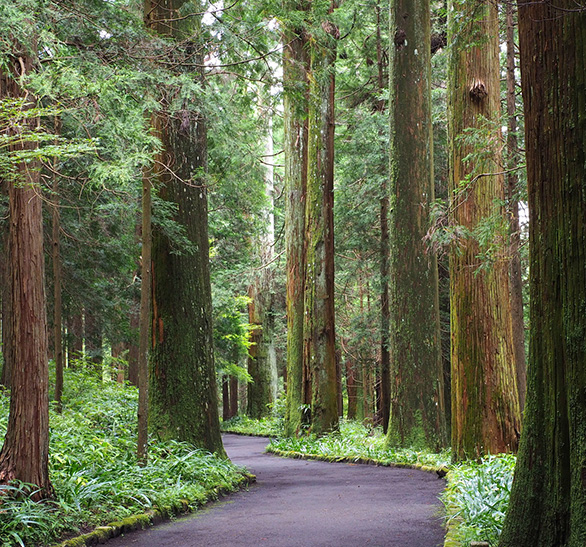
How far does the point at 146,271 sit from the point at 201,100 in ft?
7.55

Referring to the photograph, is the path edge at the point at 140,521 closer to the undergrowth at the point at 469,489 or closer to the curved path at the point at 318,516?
the curved path at the point at 318,516

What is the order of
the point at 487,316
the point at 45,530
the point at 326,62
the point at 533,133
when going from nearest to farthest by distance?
1. the point at 533,133
2. the point at 45,530
3. the point at 487,316
4. the point at 326,62

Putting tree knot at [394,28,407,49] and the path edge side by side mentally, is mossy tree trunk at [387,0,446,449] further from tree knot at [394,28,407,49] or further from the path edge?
the path edge

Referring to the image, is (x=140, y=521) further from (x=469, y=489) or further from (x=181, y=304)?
(x=181, y=304)

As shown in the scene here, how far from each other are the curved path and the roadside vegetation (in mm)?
256

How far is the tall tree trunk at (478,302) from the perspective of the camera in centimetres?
840

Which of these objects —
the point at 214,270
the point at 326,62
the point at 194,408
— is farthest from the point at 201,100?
the point at 214,270

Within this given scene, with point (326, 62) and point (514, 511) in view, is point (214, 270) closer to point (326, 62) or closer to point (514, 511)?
point (326, 62)

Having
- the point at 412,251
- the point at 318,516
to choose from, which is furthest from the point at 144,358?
the point at 412,251

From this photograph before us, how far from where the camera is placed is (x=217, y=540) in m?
5.19

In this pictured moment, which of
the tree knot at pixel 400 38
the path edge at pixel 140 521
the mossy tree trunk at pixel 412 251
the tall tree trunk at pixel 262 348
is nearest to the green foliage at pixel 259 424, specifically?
the tall tree trunk at pixel 262 348

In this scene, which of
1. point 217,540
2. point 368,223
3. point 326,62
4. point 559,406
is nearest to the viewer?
point 559,406

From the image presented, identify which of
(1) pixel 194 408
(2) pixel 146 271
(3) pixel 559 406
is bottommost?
(1) pixel 194 408

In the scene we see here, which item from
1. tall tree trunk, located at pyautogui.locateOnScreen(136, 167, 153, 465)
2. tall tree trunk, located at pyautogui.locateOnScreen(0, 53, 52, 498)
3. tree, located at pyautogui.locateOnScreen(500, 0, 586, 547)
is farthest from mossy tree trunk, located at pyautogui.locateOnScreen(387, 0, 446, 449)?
tree, located at pyautogui.locateOnScreen(500, 0, 586, 547)
